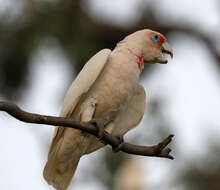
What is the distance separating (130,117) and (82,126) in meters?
0.89

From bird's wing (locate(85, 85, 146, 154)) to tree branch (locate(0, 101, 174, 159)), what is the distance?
0.29 m

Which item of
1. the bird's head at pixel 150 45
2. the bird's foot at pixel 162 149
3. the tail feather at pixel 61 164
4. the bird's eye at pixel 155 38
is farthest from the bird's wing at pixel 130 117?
the bird's foot at pixel 162 149

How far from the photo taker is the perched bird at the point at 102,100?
3.66 m

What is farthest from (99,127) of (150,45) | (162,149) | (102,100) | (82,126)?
(150,45)

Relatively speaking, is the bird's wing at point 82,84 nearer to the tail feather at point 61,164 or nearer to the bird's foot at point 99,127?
the bird's foot at point 99,127

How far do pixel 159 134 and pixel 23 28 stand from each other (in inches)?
100.0

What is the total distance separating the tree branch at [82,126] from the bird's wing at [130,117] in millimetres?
293

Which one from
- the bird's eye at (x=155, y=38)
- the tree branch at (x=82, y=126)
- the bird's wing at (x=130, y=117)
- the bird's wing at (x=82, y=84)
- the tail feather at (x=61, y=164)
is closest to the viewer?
the tree branch at (x=82, y=126)

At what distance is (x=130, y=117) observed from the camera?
4059 millimetres

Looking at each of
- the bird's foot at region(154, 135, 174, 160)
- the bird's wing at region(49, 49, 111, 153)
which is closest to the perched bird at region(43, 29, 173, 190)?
the bird's wing at region(49, 49, 111, 153)

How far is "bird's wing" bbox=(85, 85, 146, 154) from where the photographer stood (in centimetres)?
396

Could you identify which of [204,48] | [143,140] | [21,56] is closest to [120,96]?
[143,140]

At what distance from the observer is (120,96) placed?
12.1 feet

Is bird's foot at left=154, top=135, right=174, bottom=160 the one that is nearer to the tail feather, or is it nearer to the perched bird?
the perched bird
